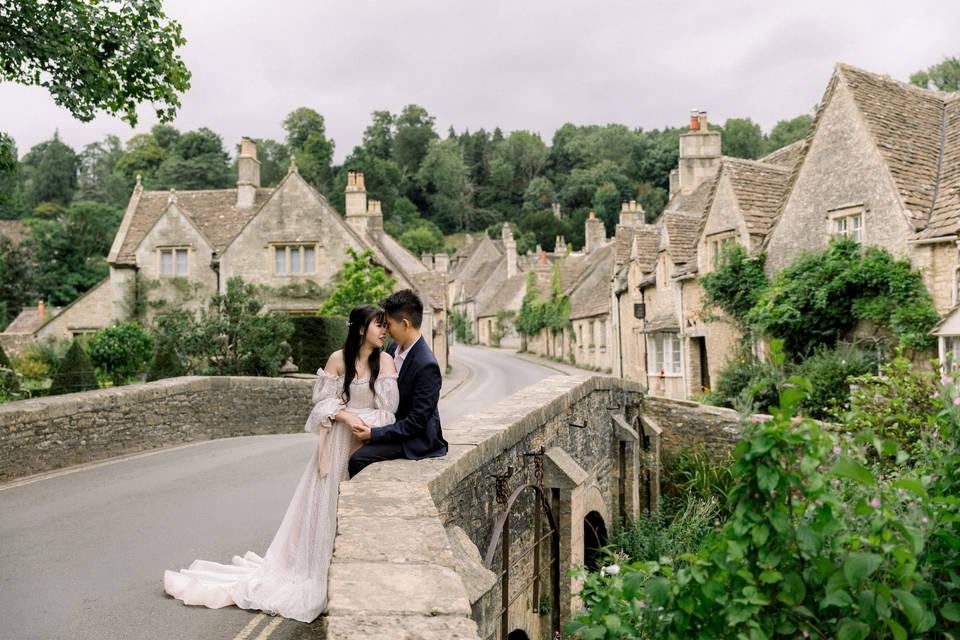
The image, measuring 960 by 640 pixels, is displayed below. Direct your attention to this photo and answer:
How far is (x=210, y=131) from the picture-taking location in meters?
89.0

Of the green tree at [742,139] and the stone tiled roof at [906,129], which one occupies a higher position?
the green tree at [742,139]

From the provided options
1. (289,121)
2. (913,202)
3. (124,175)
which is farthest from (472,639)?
(289,121)

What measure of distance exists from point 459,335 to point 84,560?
3096 inches

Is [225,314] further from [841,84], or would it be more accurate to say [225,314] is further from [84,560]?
[841,84]

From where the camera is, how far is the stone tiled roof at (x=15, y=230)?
223ft

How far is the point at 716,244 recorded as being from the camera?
25.0m

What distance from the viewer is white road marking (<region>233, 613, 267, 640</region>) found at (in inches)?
219

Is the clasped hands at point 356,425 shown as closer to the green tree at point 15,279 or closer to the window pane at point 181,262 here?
the window pane at point 181,262

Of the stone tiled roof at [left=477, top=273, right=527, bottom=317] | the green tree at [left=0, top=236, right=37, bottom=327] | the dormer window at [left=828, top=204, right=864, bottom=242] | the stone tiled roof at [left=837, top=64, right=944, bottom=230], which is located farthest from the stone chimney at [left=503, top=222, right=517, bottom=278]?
the dormer window at [left=828, top=204, right=864, bottom=242]

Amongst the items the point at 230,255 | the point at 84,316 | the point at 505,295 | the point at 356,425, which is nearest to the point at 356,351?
the point at 356,425

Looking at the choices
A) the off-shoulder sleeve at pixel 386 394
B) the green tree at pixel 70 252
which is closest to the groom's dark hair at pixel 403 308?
the off-shoulder sleeve at pixel 386 394

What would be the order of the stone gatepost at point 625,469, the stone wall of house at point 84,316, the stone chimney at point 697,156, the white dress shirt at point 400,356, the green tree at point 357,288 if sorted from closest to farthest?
the white dress shirt at point 400,356 < the stone gatepost at point 625,469 < the green tree at point 357,288 < the stone wall of house at point 84,316 < the stone chimney at point 697,156

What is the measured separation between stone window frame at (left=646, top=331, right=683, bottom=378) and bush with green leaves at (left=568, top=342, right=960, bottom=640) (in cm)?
2332

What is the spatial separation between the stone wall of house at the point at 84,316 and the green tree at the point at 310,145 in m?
71.2
